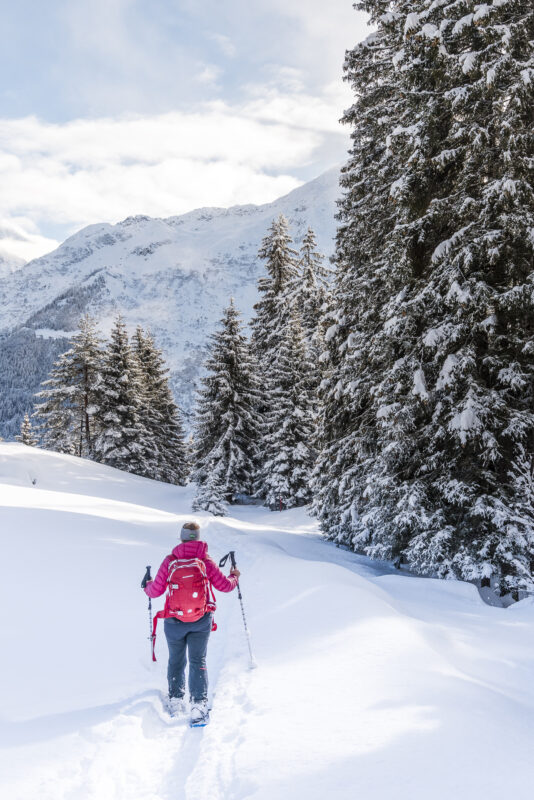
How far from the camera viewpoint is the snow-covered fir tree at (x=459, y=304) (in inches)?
318

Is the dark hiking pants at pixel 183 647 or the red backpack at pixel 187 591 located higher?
the red backpack at pixel 187 591

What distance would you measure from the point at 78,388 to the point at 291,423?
52.3 feet

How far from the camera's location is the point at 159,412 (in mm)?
37125

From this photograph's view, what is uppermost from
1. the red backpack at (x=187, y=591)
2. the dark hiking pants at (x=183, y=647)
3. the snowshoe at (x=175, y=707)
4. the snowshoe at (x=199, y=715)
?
the red backpack at (x=187, y=591)

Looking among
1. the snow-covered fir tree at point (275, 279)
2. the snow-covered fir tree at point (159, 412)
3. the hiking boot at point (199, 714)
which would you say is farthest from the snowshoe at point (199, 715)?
the snow-covered fir tree at point (159, 412)

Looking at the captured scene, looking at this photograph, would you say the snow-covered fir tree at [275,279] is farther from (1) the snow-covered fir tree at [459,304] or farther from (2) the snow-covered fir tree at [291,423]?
(1) the snow-covered fir tree at [459,304]

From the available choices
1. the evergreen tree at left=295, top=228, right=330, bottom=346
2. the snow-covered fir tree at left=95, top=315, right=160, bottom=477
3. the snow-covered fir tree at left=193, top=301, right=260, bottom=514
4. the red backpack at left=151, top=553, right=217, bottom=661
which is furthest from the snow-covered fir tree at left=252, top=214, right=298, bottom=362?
the red backpack at left=151, top=553, right=217, bottom=661

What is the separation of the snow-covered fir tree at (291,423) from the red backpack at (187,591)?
2041 cm

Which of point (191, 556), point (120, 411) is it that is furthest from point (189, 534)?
point (120, 411)

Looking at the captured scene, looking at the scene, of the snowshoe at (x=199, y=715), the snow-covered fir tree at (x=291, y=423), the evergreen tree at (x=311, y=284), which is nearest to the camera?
the snowshoe at (x=199, y=715)

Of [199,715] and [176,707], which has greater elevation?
[199,715]

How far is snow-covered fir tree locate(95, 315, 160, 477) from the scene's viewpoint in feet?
103

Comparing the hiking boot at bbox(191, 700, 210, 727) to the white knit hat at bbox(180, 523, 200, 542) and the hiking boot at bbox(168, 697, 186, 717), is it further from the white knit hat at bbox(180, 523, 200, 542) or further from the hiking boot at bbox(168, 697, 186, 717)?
the white knit hat at bbox(180, 523, 200, 542)

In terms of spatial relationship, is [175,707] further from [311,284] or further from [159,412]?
[159,412]
